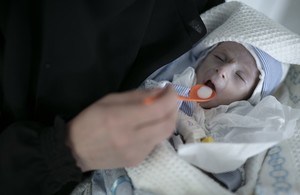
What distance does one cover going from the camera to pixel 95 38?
0.54 m

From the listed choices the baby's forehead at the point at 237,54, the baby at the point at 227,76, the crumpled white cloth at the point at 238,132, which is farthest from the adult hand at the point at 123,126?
the baby's forehead at the point at 237,54

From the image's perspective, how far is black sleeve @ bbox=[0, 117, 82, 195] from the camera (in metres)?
0.47

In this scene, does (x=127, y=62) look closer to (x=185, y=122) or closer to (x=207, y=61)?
(x=185, y=122)

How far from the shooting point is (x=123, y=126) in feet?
1.37

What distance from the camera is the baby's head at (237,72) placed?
79cm

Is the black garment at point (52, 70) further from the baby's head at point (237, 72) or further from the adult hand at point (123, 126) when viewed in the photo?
the baby's head at point (237, 72)

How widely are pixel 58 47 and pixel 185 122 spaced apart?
271mm

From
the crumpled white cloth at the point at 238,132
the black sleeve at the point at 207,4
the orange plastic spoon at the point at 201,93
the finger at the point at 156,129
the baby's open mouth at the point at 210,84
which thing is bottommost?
the crumpled white cloth at the point at 238,132

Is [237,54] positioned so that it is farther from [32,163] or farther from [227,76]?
[32,163]

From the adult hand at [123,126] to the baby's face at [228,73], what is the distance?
1.19 ft

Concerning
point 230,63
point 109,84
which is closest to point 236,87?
point 230,63

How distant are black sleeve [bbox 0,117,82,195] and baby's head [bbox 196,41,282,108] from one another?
39cm

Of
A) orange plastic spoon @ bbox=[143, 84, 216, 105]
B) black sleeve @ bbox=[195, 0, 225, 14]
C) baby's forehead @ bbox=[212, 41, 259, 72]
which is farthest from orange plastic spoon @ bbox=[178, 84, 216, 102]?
black sleeve @ bbox=[195, 0, 225, 14]

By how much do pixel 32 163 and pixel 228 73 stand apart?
0.46m
